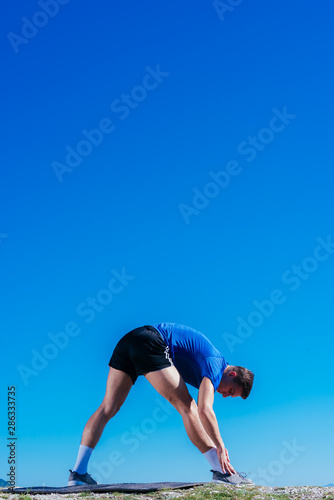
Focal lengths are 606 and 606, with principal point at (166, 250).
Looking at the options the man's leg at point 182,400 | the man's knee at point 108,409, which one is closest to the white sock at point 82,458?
the man's knee at point 108,409

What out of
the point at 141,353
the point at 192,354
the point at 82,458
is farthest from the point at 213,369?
the point at 82,458

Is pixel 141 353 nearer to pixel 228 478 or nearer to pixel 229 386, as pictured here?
pixel 229 386

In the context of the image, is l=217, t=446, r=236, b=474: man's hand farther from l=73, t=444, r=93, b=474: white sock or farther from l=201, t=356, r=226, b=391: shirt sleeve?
l=73, t=444, r=93, b=474: white sock

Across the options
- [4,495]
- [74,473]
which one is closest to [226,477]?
[74,473]

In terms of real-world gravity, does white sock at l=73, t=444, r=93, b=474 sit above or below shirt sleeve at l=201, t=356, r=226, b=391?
above

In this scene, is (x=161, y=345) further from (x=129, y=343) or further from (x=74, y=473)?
(x=74, y=473)

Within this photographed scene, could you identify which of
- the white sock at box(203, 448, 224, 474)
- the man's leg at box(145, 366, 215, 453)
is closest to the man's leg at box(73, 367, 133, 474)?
the man's leg at box(145, 366, 215, 453)

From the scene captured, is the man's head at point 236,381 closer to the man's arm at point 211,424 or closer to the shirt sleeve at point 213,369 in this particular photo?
the shirt sleeve at point 213,369

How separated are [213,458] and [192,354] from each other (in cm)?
129

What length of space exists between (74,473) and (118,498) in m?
1.35

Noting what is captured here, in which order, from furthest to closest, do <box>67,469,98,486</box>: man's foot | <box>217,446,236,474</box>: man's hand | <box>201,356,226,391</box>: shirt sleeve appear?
<box>67,469,98,486</box>: man's foot
<box>201,356,226,391</box>: shirt sleeve
<box>217,446,236,474</box>: man's hand

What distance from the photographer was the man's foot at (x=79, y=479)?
7.72 meters

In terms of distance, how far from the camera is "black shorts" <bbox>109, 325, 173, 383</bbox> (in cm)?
758

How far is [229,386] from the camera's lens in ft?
25.6
